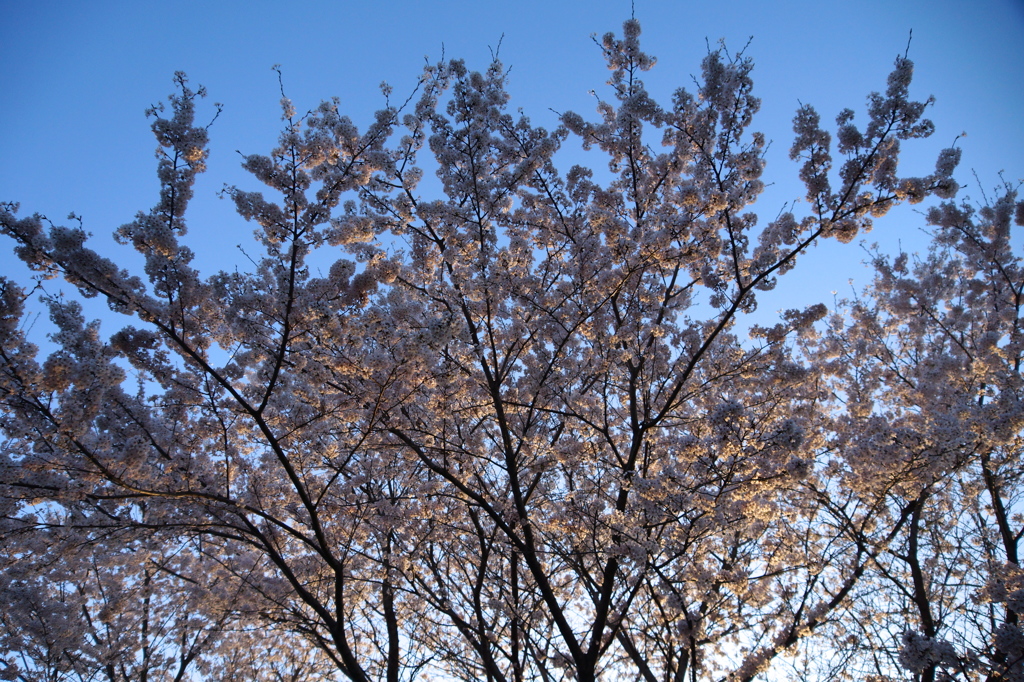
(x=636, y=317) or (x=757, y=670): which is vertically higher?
(x=636, y=317)

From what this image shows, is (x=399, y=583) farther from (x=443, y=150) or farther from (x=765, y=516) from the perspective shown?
(x=443, y=150)

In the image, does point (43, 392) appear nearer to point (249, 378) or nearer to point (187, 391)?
point (187, 391)

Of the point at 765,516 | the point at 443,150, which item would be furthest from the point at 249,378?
the point at 765,516

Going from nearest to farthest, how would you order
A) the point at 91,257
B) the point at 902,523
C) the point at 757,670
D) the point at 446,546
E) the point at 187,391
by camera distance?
the point at 91,257, the point at 187,391, the point at 757,670, the point at 902,523, the point at 446,546

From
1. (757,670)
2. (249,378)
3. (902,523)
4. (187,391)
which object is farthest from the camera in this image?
(249,378)

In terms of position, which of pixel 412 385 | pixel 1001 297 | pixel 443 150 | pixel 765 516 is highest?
pixel 443 150

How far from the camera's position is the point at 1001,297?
8500mm

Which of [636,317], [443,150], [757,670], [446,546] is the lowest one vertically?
[757,670]

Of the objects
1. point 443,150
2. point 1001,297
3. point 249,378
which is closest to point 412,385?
point 443,150

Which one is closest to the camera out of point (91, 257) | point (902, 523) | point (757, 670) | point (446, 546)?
point (91, 257)

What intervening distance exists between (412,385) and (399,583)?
346 centimetres

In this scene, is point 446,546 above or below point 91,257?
below

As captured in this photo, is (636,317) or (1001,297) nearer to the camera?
(636,317)

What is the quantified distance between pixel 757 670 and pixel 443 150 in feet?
24.1
